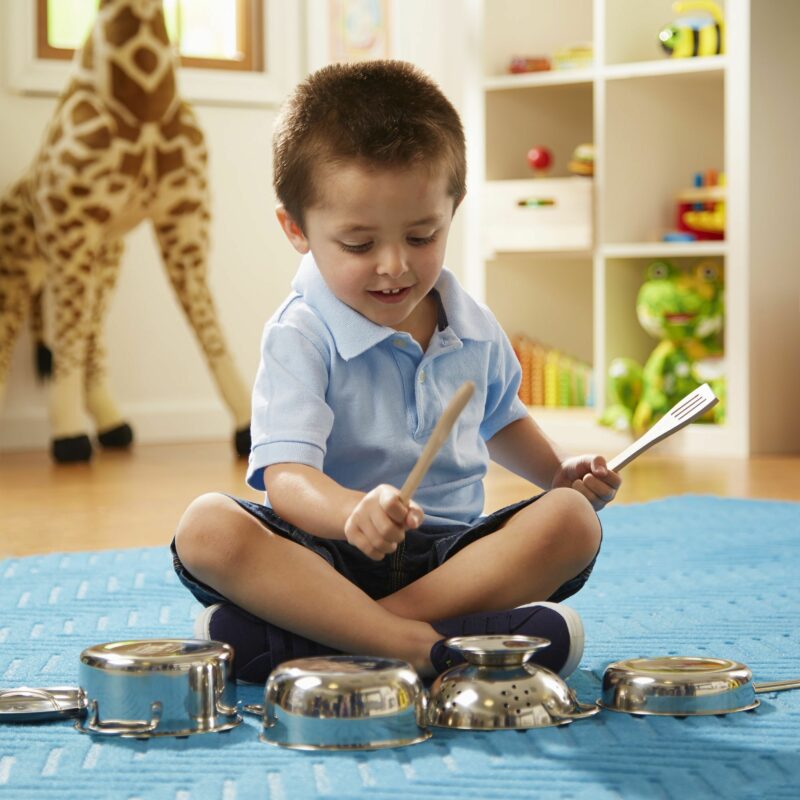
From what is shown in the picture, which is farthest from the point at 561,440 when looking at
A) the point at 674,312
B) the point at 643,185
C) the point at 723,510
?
the point at 723,510

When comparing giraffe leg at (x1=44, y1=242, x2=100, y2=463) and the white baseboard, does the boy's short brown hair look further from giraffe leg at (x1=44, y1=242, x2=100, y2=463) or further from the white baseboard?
the white baseboard

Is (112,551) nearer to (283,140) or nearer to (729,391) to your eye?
(283,140)

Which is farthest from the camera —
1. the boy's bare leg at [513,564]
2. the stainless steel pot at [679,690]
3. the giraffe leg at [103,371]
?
the giraffe leg at [103,371]

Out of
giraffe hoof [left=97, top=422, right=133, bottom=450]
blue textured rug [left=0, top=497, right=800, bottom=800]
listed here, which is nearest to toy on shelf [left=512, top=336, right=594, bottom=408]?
giraffe hoof [left=97, top=422, right=133, bottom=450]

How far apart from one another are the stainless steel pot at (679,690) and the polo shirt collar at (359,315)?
29 cm

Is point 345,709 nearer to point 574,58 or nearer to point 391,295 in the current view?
point 391,295

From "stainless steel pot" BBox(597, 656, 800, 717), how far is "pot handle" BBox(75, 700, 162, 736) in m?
0.25

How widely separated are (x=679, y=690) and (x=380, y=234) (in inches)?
13.6

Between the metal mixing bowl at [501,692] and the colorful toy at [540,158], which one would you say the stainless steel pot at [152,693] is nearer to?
the metal mixing bowl at [501,692]

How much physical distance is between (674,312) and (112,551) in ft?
4.41

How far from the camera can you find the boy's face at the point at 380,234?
0.90m

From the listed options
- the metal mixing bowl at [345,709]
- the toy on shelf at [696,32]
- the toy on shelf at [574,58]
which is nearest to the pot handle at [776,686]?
the metal mixing bowl at [345,709]

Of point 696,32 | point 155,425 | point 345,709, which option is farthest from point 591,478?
point 155,425

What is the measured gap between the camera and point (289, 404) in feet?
3.05
